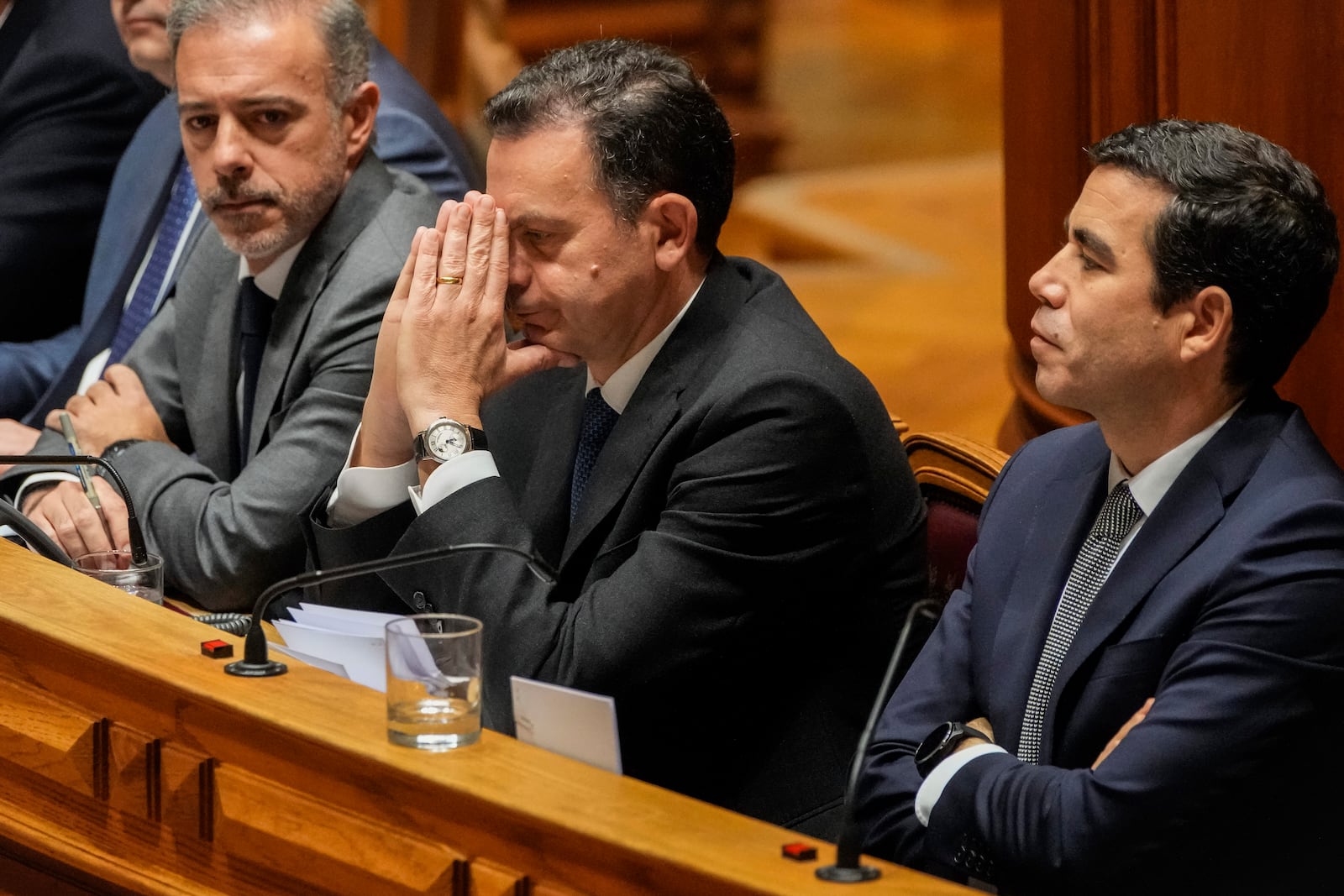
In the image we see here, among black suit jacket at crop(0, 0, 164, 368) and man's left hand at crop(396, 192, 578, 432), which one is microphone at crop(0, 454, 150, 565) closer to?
man's left hand at crop(396, 192, 578, 432)

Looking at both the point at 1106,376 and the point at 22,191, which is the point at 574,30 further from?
the point at 1106,376

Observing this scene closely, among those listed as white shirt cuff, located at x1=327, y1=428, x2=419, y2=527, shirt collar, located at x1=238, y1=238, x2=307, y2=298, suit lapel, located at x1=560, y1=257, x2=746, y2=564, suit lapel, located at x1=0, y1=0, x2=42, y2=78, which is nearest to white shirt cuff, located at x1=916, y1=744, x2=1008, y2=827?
suit lapel, located at x1=560, y1=257, x2=746, y2=564

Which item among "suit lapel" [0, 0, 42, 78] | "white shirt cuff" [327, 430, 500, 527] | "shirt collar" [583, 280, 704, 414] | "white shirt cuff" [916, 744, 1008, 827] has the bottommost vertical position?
"white shirt cuff" [916, 744, 1008, 827]

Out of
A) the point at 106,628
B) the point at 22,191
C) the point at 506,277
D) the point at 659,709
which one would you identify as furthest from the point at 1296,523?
the point at 22,191

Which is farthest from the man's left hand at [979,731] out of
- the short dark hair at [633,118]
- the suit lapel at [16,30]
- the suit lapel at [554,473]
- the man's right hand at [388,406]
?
the suit lapel at [16,30]

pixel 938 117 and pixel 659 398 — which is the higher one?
pixel 659 398

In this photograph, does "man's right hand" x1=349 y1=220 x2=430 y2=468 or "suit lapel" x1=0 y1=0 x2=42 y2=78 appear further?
"suit lapel" x1=0 y1=0 x2=42 y2=78

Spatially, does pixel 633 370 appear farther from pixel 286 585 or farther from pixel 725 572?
pixel 286 585

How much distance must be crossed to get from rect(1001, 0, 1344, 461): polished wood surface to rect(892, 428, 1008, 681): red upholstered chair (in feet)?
1.35

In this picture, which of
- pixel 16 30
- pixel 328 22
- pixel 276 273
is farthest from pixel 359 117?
pixel 16 30

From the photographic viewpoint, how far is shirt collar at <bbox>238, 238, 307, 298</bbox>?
2.67 meters

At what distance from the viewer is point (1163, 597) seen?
5.18ft

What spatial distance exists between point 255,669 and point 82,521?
0.95 metres

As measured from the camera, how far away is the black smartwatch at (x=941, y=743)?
168 centimetres
